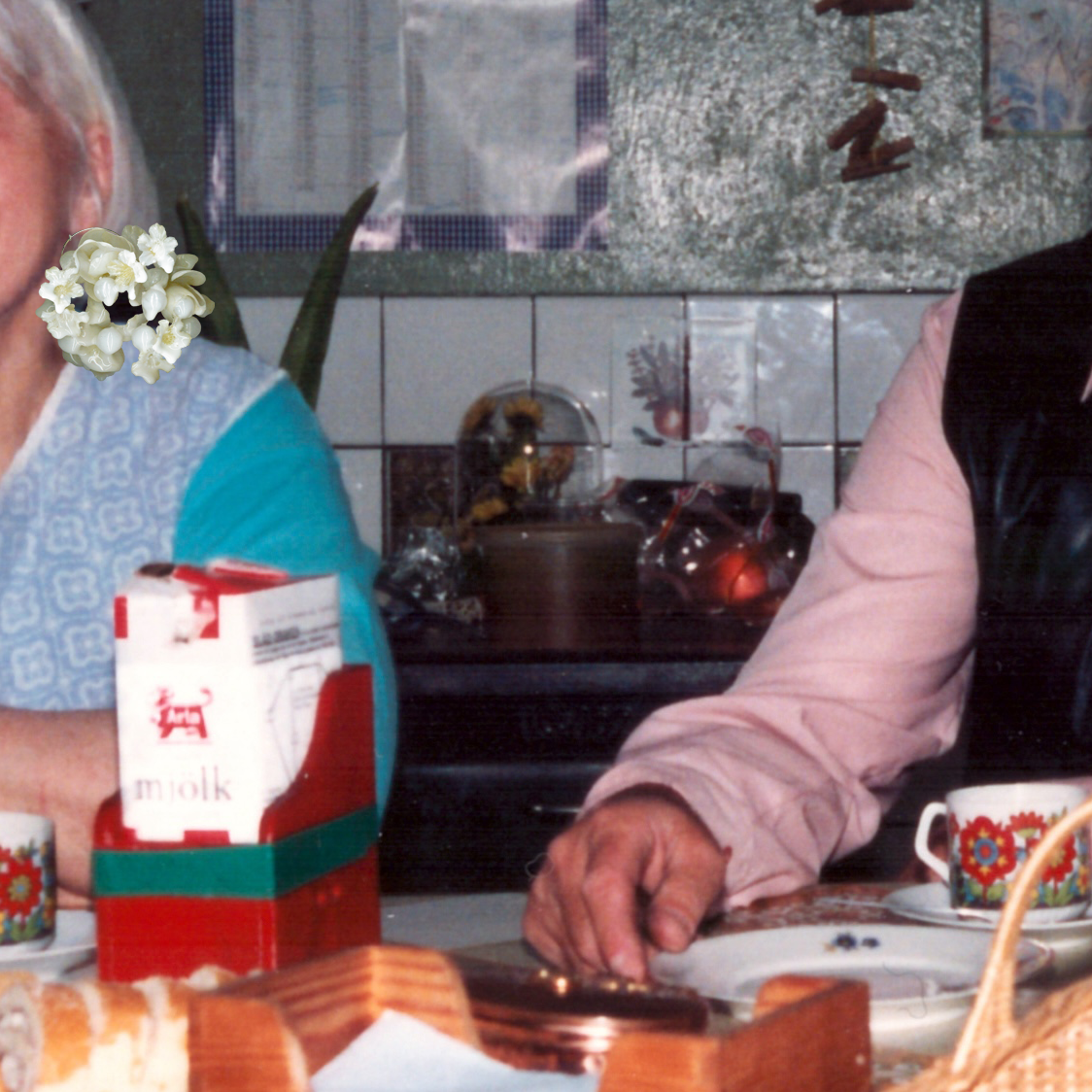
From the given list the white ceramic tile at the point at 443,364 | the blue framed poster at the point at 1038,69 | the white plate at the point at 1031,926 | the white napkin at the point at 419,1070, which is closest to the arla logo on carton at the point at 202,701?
the white napkin at the point at 419,1070

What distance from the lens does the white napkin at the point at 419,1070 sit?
42cm

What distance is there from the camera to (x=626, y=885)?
0.79 m

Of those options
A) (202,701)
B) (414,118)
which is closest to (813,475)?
Answer: (414,118)

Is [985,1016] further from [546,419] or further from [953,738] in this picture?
[546,419]

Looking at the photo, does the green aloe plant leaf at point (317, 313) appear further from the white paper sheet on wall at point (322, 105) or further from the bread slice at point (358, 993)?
the bread slice at point (358, 993)

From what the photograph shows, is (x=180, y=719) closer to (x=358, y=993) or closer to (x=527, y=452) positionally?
(x=358, y=993)

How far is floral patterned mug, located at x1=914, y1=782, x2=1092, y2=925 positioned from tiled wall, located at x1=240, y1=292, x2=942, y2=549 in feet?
4.66

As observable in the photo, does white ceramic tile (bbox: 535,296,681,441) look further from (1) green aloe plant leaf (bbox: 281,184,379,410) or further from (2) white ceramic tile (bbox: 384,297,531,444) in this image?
(1) green aloe plant leaf (bbox: 281,184,379,410)

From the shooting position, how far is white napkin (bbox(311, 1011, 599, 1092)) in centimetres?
42

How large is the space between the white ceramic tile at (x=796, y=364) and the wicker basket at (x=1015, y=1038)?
1872mm

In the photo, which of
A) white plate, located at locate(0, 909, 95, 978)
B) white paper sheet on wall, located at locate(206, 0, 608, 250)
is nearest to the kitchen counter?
white paper sheet on wall, located at locate(206, 0, 608, 250)

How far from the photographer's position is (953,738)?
1249 mm

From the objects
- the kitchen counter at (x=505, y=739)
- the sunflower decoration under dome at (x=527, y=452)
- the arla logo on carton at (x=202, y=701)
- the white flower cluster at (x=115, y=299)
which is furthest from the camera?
the sunflower decoration under dome at (x=527, y=452)

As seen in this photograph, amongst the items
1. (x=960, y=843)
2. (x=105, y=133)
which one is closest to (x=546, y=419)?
(x=105, y=133)
